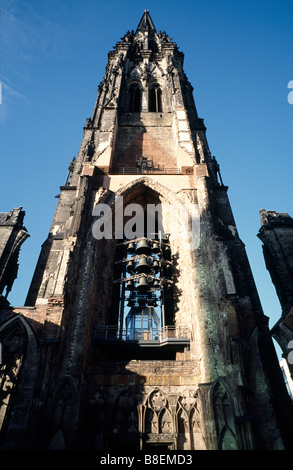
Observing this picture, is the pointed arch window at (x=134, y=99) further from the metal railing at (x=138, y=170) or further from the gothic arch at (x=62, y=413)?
the gothic arch at (x=62, y=413)

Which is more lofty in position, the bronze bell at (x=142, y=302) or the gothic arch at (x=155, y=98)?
the gothic arch at (x=155, y=98)

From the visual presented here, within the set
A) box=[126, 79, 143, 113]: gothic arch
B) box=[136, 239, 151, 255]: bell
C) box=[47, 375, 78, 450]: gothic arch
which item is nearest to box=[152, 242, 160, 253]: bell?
box=[136, 239, 151, 255]: bell

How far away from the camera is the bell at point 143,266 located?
40.1 ft

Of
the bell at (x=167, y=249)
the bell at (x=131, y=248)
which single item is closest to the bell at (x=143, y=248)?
the bell at (x=131, y=248)

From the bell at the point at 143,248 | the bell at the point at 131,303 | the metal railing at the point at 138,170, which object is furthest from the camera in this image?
the metal railing at the point at 138,170

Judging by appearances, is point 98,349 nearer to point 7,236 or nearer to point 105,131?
point 7,236

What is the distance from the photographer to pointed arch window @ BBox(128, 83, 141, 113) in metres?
22.7

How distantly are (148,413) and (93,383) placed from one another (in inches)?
66.3

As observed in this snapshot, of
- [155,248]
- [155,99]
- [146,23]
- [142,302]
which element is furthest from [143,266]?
[146,23]

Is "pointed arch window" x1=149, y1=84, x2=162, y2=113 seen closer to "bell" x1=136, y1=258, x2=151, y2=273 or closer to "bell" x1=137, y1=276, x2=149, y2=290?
"bell" x1=136, y1=258, x2=151, y2=273

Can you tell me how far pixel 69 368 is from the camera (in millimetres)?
8484

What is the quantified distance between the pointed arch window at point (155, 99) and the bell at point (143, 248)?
1276 centimetres

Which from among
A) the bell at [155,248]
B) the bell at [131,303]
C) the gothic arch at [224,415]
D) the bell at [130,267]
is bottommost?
the gothic arch at [224,415]

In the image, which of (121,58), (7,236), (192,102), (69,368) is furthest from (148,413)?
(121,58)
